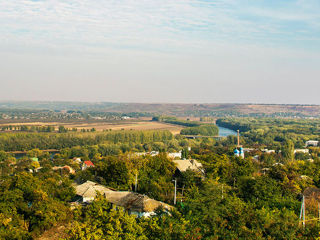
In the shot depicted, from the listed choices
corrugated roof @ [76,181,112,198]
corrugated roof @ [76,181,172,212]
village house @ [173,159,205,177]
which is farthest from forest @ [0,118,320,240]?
corrugated roof @ [76,181,172,212]

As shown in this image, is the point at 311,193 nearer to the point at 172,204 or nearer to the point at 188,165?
the point at 172,204

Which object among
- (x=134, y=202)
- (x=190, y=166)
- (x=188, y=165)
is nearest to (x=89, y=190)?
(x=134, y=202)

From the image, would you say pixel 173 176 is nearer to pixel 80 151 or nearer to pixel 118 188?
pixel 118 188

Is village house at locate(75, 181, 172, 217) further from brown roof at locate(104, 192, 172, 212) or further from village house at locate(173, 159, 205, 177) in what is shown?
village house at locate(173, 159, 205, 177)

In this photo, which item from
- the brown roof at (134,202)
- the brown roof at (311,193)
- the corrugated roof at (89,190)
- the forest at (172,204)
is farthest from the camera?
the corrugated roof at (89,190)

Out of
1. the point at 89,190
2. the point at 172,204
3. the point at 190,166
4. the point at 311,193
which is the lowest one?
the point at 172,204

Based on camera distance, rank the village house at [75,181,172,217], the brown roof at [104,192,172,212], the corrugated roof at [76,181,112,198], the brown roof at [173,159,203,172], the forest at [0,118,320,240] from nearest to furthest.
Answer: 1. the forest at [0,118,320,240]
2. the village house at [75,181,172,217]
3. the brown roof at [104,192,172,212]
4. the corrugated roof at [76,181,112,198]
5. the brown roof at [173,159,203,172]

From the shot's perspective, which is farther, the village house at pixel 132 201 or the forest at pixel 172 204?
the village house at pixel 132 201

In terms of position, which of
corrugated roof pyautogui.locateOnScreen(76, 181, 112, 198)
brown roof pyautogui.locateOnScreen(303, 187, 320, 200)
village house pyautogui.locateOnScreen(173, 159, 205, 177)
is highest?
village house pyautogui.locateOnScreen(173, 159, 205, 177)

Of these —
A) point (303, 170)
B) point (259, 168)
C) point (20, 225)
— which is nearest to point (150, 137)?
point (259, 168)

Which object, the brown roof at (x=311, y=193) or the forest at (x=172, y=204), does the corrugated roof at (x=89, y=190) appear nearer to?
the forest at (x=172, y=204)

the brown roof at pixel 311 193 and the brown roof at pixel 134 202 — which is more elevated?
the brown roof at pixel 134 202

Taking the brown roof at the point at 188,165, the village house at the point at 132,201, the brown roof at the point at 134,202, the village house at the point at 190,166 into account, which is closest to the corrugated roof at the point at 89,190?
the village house at the point at 132,201
